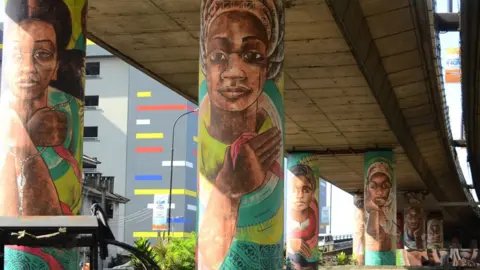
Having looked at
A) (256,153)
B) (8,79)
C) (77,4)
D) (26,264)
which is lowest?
(26,264)

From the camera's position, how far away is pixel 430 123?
39562 millimetres

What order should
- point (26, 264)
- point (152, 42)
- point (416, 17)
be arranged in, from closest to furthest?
point (26, 264) → point (416, 17) → point (152, 42)

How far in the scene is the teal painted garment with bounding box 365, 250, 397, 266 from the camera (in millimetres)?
42094

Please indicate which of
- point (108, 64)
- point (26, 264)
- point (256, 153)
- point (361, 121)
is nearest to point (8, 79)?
point (26, 264)

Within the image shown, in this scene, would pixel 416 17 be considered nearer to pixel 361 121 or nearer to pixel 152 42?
pixel 152 42

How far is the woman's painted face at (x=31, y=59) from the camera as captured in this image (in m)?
17.4

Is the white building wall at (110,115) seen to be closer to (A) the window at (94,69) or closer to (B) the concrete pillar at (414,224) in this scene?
(A) the window at (94,69)

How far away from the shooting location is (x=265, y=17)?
56.6 ft

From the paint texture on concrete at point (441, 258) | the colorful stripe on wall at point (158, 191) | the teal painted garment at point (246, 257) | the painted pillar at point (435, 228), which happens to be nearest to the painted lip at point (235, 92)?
the teal painted garment at point (246, 257)

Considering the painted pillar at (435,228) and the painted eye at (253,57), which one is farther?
the painted pillar at (435,228)

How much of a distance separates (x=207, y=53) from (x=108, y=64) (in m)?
69.3

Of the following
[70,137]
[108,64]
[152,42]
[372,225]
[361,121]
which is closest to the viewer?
[70,137]

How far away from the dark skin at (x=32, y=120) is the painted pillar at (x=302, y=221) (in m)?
23.4

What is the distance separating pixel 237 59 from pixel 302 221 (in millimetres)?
23578
